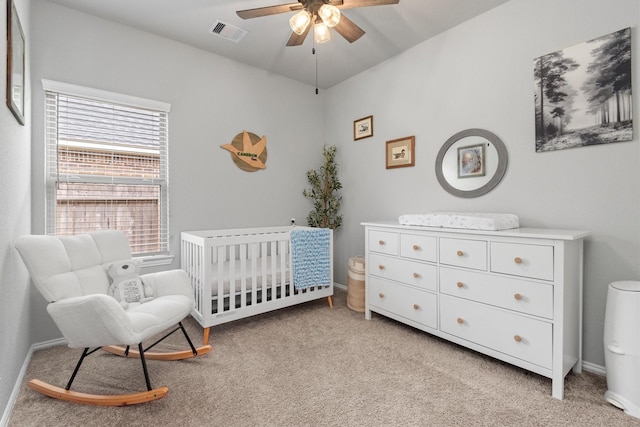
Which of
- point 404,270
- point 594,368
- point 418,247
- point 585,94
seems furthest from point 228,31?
point 594,368

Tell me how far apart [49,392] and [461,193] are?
303 cm

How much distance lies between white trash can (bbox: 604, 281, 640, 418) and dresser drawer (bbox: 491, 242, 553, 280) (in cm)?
33

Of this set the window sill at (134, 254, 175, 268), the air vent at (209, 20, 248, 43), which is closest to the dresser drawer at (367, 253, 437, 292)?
the window sill at (134, 254, 175, 268)

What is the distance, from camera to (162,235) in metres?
2.74

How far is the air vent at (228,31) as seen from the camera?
2.50m

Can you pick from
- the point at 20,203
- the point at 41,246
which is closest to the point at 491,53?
the point at 41,246

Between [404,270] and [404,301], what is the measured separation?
0.84ft

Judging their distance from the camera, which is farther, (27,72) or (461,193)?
(461,193)

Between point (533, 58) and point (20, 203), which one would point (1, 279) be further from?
point (533, 58)

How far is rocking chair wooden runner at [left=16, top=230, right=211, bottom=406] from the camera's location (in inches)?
56.5

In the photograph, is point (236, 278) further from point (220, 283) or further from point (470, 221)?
point (470, 221)

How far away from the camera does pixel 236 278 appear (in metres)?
2.50

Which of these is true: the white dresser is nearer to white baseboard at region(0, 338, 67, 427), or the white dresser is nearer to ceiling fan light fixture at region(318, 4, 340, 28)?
ceiling fan light fixture at region(318, 4, 340, 28)

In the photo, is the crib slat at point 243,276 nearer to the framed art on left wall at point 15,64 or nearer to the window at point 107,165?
the window at point 107,165
